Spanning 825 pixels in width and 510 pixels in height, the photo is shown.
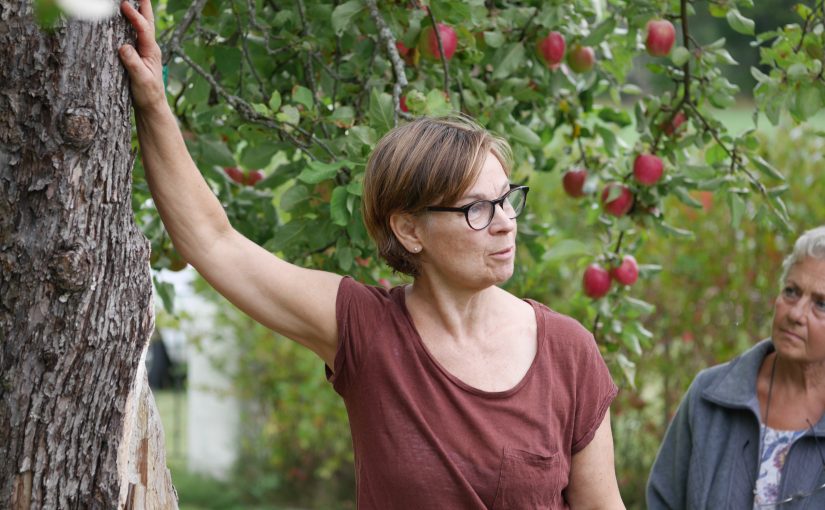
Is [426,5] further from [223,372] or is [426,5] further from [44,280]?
[223,372]

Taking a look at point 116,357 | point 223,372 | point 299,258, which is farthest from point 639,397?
point 116,357

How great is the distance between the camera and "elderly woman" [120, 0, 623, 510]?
70.8 inches

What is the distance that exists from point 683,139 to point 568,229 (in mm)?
2949

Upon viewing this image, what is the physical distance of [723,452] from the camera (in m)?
2.73

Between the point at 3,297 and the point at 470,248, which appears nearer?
the point at 3,297

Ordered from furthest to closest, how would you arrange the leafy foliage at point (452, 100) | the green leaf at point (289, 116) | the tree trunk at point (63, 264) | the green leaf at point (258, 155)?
the green leaf at point (258, 155), the leafy foliage at point (452, 100), the green leaf at point (289, 116), the tree trunk at point (63, 264)

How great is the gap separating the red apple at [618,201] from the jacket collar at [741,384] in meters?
0.51

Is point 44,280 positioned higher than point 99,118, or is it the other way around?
point 99,118

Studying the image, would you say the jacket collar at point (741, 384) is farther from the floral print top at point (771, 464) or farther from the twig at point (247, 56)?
the twig at point (247, 56)

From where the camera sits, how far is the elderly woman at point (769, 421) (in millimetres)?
2605

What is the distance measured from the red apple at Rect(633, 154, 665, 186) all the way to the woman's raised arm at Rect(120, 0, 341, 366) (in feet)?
4.18

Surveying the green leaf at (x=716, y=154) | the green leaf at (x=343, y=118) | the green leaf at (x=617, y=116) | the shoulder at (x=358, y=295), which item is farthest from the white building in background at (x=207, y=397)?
the shoulder at (x=358, y=295)

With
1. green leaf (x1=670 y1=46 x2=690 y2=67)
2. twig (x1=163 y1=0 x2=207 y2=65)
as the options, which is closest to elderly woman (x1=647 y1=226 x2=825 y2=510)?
green leaf (x1=670 y1=46 x2=690 y2=67)

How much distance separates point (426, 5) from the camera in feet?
7.63
